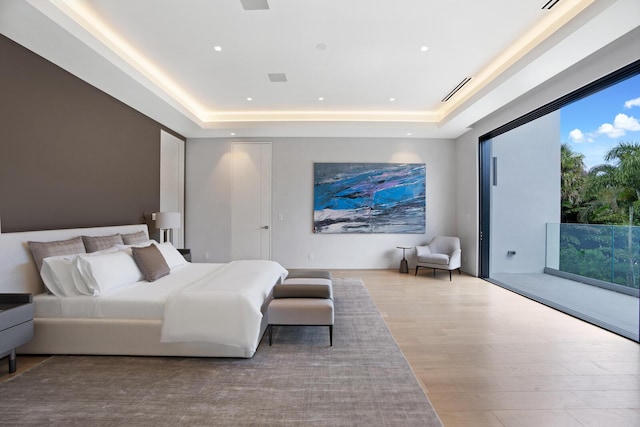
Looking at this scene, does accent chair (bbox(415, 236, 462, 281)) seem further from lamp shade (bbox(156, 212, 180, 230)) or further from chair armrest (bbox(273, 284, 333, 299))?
lamp shade (bbox(156, 212, 180, 230))

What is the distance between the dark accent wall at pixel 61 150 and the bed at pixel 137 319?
571 millimetres

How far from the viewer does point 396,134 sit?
632 cm

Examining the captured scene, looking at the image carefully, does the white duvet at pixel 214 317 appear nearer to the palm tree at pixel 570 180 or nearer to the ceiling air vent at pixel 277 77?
the ceiling air vent at pixel 277 77

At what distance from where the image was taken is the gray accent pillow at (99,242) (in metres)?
3.36

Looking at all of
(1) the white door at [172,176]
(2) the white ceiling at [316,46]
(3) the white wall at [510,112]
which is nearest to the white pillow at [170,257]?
(1) the white door at [172,176]

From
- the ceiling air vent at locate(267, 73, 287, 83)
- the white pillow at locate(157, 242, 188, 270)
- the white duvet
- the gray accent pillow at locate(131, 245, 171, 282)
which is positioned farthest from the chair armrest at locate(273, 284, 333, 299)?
the ceiling air vent at locate(267, 73, 287, 83)

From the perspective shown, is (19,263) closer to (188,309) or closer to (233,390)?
(188,309)

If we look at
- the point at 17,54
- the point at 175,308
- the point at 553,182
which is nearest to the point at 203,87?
the point at 17,54

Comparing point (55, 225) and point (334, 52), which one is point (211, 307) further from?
point (334, 52)

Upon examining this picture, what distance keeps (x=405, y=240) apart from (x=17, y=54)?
21.1ft

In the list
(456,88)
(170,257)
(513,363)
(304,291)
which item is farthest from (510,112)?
(170,257)

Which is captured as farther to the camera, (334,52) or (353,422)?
(334,52)

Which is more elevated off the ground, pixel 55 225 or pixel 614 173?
pixel 614 173

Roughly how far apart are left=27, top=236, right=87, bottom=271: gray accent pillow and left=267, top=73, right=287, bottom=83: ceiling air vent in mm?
3148
